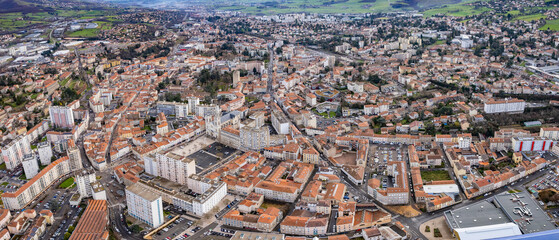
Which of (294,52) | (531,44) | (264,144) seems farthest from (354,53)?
(264,144)

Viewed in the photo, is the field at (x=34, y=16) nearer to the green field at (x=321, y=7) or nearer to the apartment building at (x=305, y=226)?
the green field at (x=321, y=7)

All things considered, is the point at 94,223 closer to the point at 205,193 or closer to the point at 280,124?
the point at 205,193

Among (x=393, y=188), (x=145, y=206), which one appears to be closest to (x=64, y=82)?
(x=145, y=206)

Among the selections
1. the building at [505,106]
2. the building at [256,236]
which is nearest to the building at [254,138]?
the building at [256,236]

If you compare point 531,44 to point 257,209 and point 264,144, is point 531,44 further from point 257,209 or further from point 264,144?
point 257,209

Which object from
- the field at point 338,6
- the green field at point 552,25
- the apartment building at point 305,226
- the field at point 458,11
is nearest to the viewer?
the apartment building at point 305,226
